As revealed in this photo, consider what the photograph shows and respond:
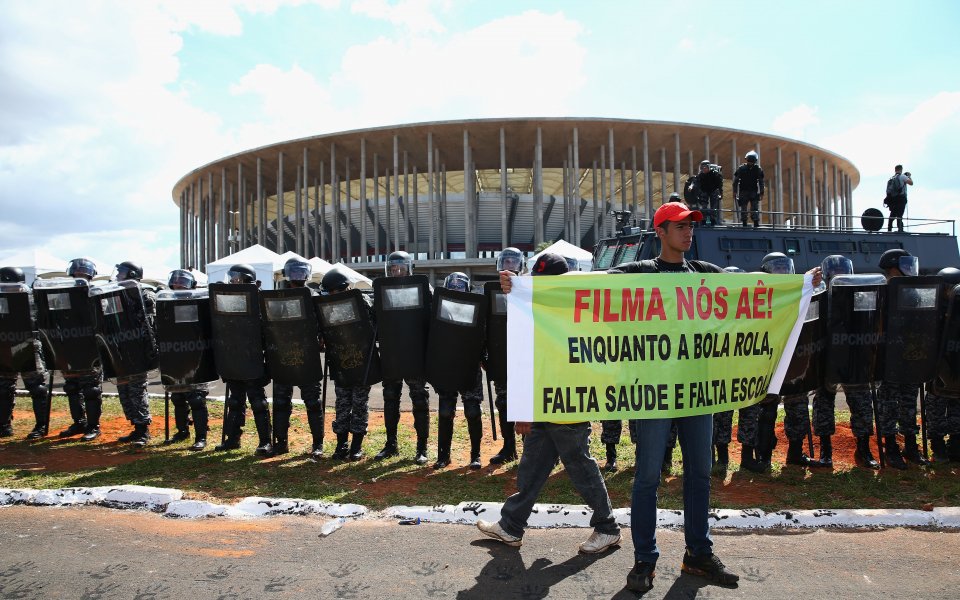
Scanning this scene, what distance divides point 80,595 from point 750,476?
5.12m

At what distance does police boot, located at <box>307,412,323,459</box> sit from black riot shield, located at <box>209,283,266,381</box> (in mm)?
705

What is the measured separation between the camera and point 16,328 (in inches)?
304

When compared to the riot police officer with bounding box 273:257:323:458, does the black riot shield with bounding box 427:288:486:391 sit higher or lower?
higher

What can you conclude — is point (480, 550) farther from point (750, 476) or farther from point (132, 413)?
point (132, 413)

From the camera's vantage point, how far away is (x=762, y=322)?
416 cm

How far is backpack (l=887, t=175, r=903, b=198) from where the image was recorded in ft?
59.0

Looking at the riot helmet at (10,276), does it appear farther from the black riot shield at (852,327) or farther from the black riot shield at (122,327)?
the black riot shield at (852,327)

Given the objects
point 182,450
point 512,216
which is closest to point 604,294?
point 182,450

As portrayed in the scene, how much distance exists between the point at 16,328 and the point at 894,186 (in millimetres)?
20458

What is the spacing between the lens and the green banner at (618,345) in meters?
3.78

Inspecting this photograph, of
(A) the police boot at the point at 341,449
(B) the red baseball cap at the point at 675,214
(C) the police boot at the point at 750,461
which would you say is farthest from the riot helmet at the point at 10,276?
(C) the police boot at the point at 750,461

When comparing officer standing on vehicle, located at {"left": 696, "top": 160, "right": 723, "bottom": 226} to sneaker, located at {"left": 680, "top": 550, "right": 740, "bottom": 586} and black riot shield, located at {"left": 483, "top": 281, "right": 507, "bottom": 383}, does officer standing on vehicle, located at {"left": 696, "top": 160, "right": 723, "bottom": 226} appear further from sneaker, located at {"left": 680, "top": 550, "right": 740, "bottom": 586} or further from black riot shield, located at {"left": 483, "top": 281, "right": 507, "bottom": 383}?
sneaker, located at {"left": 680, "top": 550, "right": 740, "bottom": 586}

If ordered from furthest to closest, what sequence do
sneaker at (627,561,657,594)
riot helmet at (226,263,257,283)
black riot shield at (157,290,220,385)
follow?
1. riot helmet at (226,263,257,283)
2. black riot shield at (157,290,220,385)
3. sneaker at (627,561,657,594)

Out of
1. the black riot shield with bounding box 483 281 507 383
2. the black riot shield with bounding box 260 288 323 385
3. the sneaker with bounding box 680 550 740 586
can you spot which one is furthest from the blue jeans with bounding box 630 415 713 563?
the black riot shield with bounding box 260 288 323 385
